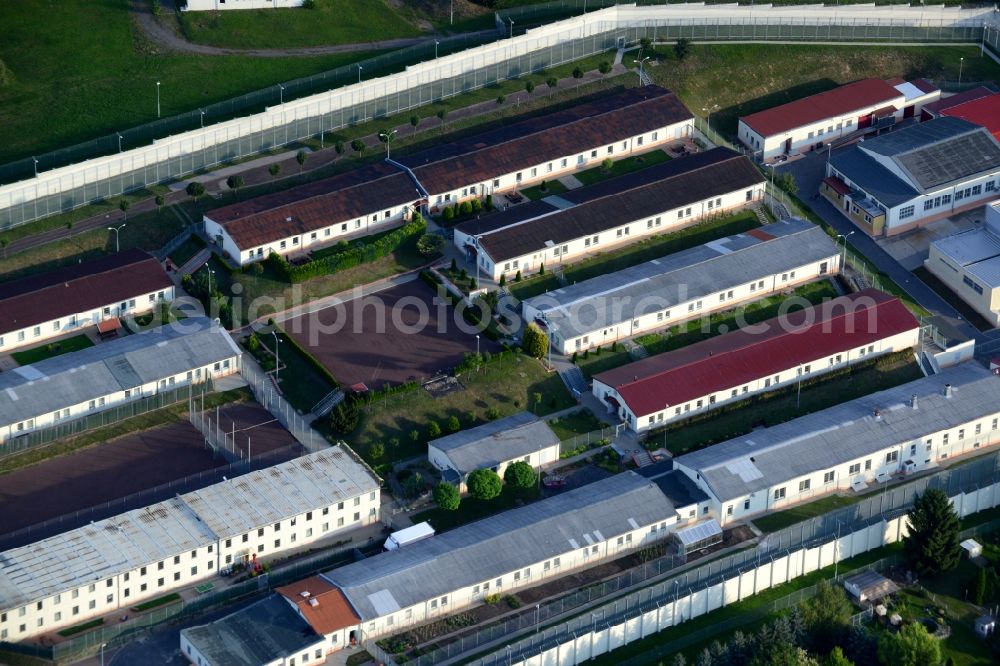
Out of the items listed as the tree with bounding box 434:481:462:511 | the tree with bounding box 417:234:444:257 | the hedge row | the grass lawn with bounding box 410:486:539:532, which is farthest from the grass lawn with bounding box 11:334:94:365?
the tree with bounding box 434:481:462:511

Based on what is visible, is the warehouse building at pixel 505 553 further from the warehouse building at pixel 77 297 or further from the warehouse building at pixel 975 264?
the warehouse building at pixel 975 264

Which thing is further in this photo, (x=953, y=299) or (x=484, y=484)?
(x=953, y=299)

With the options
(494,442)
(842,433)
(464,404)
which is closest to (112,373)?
(464,404)

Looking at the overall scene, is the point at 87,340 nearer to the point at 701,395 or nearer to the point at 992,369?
the point at 701,395

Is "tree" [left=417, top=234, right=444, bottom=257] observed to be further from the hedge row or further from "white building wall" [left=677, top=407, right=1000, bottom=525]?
"white building wall" [left=677, top=407, right=1000, bottom=525]

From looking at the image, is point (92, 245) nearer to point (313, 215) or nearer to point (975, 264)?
point (313, 215)

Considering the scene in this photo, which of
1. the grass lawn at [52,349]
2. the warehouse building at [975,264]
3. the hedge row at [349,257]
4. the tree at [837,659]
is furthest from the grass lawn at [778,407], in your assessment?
the grass lawn at [52,349]
